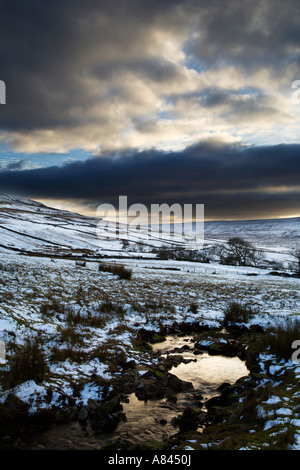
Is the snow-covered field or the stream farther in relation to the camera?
the snow-covered field

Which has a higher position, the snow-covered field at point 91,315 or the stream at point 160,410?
the snow-covered field at point 91,315

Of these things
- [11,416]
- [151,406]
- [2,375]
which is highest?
[2,375]

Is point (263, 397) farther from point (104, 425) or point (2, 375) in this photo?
point (2, 375)

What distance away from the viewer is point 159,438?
5.53 m

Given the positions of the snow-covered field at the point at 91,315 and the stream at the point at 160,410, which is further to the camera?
the snow-covered field at the point at 91,315

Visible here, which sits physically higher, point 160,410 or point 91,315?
point 91,315

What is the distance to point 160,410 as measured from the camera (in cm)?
661

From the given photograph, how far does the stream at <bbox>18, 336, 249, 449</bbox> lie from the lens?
542 cm

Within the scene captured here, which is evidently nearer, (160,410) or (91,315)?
(160,410)

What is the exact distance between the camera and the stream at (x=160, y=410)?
213 inches

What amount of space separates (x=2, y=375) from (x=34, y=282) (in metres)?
9.68

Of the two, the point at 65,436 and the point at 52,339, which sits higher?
the point at 52,339

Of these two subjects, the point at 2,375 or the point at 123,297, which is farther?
the point at 123,297
